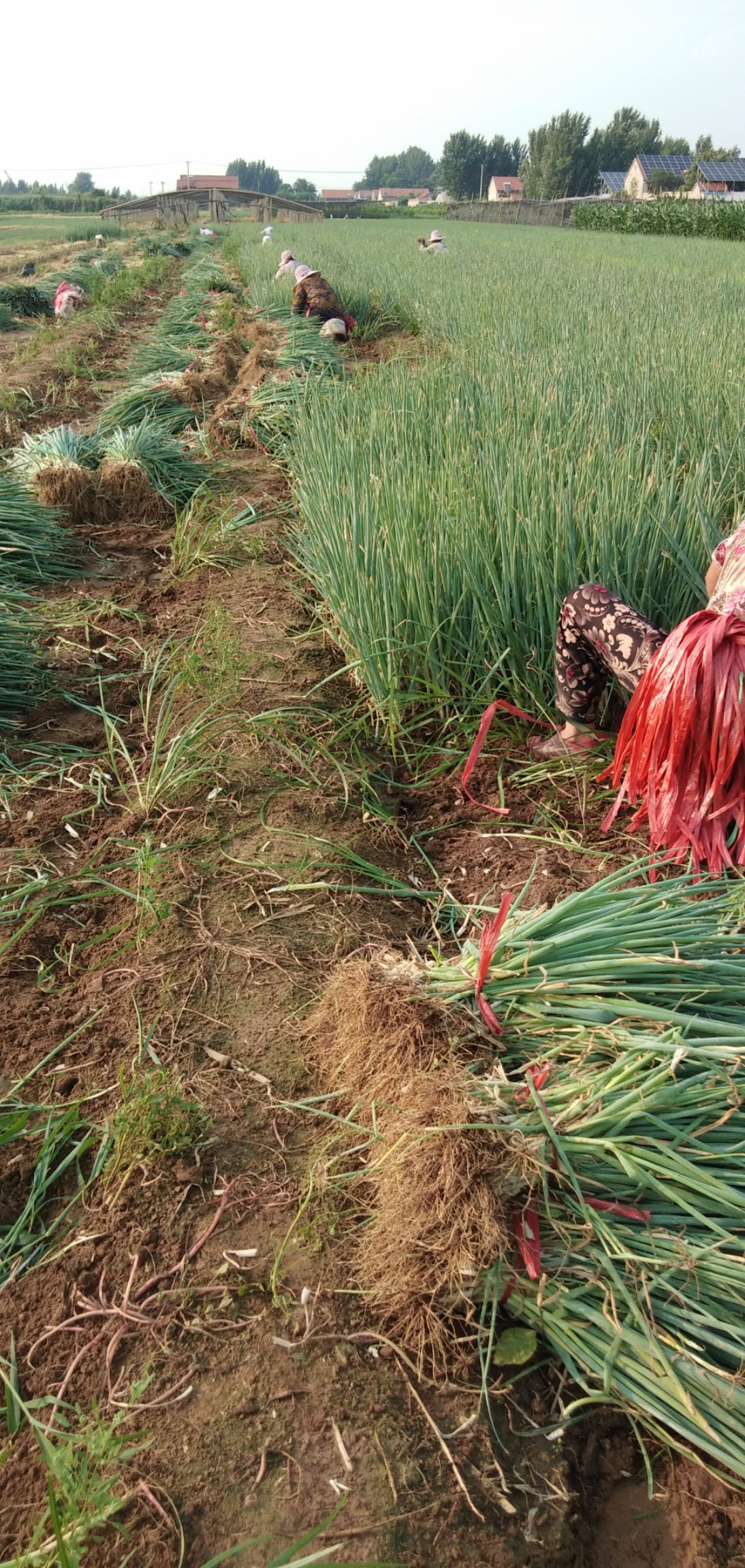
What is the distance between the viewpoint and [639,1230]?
117 centimetres

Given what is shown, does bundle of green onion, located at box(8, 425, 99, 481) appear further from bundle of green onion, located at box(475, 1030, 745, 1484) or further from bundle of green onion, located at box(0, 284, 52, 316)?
bundle of green onion, located at box(0, 284, 52, 316)

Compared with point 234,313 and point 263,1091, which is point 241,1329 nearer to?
point 263,1091

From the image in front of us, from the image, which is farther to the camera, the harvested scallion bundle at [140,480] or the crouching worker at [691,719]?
the harvested scallion bundle at [140,480]

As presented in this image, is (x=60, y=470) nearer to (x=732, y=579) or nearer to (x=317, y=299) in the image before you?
(x=732, y=579)

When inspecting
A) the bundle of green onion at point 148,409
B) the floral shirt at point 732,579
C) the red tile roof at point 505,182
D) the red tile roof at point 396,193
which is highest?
the red tile roof at point 396,193

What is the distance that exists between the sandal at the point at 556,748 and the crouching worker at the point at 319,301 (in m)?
6.03

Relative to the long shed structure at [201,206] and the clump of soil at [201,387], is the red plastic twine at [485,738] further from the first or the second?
the long shed structure at [201,206]

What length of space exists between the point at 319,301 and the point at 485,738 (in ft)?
20.9

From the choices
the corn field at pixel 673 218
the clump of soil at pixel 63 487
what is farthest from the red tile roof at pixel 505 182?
the clump of soil at pixel 63 487

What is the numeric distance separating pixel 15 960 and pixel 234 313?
8.96 metres

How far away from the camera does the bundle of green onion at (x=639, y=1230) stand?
1061mm

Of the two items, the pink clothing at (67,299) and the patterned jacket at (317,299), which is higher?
the pink clothing at (67,299)

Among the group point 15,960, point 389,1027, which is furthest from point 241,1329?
point 15,960

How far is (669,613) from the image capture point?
2.42m
